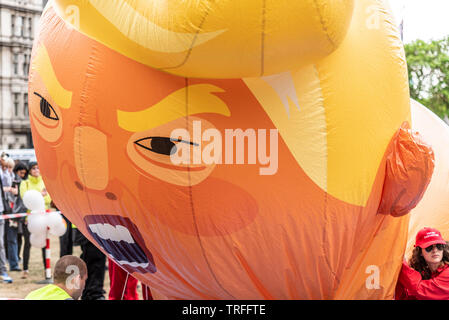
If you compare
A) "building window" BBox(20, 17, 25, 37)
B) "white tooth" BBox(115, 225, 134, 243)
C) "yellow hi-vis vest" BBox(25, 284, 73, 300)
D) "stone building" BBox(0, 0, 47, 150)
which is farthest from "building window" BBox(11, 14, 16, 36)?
"white tooth" BBox(115, 225, 134, 243)

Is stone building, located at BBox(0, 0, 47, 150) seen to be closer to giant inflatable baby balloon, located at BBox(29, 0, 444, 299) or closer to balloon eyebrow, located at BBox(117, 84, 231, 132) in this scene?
giant inflatable baby balloon, located at BBox(29, 0, 444, 299)

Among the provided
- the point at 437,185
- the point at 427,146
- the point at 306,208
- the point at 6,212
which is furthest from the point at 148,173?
the point at 6,212

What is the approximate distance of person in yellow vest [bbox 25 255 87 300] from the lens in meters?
3.96

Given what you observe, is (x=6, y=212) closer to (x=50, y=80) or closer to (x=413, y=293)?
(x=50, y=80)

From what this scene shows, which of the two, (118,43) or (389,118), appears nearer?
(118,43)

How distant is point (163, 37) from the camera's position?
295 centimetres

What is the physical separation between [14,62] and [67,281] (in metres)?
42.1

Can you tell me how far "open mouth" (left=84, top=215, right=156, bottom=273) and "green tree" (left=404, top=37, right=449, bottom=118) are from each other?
2666cm

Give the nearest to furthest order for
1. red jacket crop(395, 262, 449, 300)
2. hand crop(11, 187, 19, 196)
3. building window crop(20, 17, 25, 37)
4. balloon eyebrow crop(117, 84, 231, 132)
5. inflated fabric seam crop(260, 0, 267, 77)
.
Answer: inflated fabric seam crop(260, 0, 267, 77), balloon eyebrow crop(117, 84, 231, 132), red jacket crop(395, 262, 449, 300), hand crop(11, 187, 19, 196), building window crop(20, 17, 25, 37)

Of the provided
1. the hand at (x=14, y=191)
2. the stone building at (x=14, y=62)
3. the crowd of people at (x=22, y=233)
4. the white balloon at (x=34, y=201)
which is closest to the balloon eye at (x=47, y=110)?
the crowd of people at (x=22, y=233)

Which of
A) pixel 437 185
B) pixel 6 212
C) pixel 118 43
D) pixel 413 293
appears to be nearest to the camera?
pixel 118 43

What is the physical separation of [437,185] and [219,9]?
10.1ft

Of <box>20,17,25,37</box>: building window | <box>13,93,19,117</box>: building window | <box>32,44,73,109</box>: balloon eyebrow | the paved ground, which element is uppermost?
<box>20,17,25,37</box>: building window

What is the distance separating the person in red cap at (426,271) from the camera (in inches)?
162
